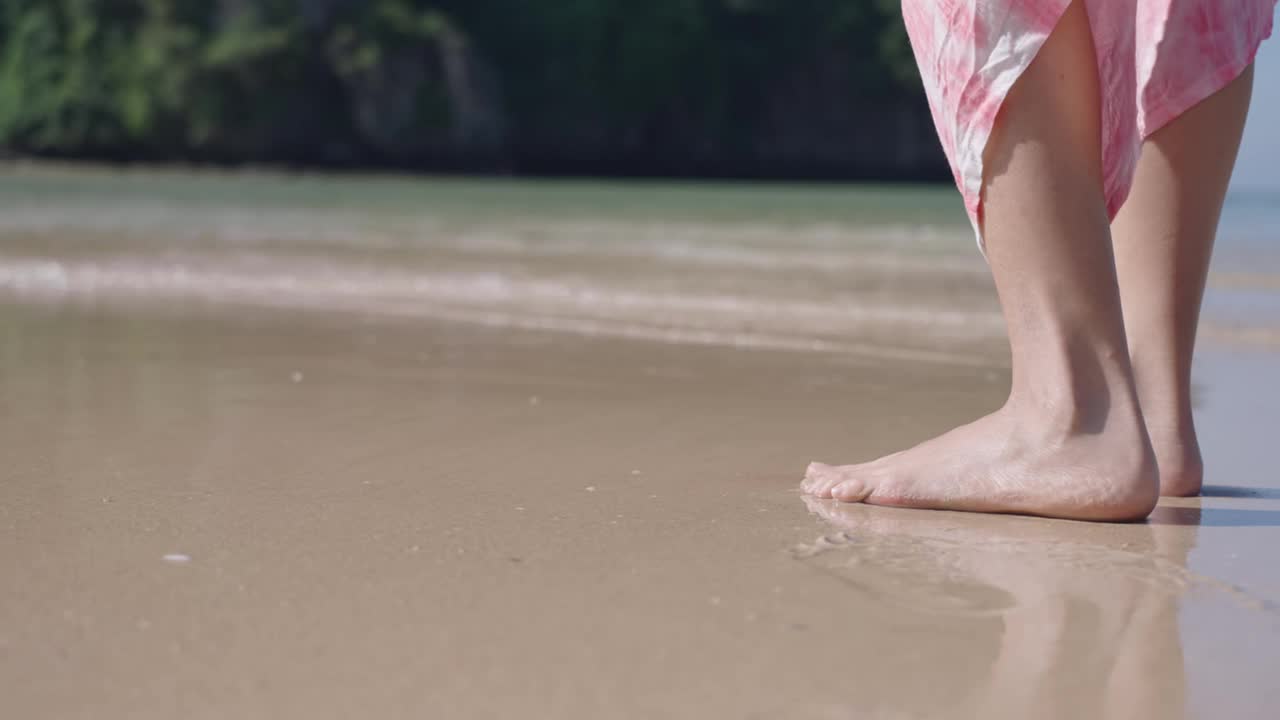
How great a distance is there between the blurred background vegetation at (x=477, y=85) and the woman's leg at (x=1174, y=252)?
27821mm

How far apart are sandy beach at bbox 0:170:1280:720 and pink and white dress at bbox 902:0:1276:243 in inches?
14.6

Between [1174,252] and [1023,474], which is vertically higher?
[1174,252]

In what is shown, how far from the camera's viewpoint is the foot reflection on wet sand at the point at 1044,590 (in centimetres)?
86

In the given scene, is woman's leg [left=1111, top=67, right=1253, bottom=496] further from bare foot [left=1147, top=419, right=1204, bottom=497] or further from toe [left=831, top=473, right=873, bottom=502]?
toe [left=831, top=473, right=873, bottom=502]

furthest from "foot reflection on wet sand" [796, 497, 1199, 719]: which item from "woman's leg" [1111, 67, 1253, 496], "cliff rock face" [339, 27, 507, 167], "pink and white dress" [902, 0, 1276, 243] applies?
"cliff rock face" [339, 27, 507, 167]

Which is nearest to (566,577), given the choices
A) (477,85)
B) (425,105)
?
(425,105)

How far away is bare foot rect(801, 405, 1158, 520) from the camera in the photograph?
4.38 ft

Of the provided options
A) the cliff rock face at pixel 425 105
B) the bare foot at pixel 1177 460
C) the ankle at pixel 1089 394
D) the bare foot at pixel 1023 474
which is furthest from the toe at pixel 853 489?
the cliff rock face at pixel 425 105

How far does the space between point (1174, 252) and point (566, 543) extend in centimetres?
77

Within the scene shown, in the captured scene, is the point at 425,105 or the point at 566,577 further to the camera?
the point at 425,105

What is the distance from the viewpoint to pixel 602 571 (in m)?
1.13

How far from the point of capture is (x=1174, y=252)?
154cm

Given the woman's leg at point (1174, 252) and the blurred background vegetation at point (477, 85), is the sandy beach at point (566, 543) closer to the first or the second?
the woman's leg at point (1174, 252)

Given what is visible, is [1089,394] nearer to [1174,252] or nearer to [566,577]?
[1174,252]
